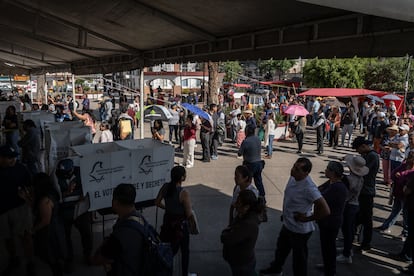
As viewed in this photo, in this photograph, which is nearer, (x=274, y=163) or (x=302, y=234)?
(x=302, y=234)

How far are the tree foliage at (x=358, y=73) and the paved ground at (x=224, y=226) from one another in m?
→ 24.8

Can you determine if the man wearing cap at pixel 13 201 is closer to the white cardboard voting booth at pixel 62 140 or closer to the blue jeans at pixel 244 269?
the white cardboard voting booth at pixel 62 140

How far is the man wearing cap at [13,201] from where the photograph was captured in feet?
13.8

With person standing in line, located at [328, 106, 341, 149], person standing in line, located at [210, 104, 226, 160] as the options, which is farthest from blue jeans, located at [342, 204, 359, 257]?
person standing in line, located at [328, 106, 341, 149]

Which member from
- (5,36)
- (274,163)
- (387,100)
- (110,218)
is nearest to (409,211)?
(110,218)

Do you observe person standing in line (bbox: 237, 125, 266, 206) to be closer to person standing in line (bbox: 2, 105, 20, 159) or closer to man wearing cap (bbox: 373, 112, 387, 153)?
man wearing cap (bbox: 373, 112, 387, 153)

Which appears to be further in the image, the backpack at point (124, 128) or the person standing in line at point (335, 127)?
the person standing in line at point (335, 127)

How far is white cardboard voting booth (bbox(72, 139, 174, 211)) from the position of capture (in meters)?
4.87

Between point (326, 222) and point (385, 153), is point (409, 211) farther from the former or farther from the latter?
point (385, 153)

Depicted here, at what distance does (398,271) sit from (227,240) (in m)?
3.17

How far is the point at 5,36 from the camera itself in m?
11.8

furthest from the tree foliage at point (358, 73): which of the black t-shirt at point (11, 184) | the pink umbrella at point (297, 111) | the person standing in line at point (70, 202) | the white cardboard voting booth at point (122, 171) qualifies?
the black t-shirt at point (11, 184)

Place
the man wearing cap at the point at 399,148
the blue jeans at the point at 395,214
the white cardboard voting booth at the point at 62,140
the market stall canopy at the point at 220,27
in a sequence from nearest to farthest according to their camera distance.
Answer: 1. the market stall canopy at the point at 220,27
2. the blue jeans at the point at 395,214
3. the white cardboard voting booth at the point at 62,140
4. the man wearing cap at the point at 399,148

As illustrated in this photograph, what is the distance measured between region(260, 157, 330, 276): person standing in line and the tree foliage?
Result: 31966 mm
